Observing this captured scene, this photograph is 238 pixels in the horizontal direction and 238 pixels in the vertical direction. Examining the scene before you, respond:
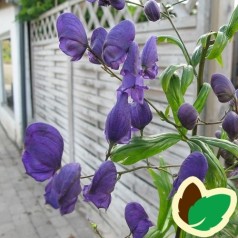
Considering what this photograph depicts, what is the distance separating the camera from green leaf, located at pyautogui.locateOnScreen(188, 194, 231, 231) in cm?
45

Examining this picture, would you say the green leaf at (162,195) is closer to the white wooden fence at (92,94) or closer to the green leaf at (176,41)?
the green leaf at (176,41)

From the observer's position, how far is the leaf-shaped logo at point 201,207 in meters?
0.45

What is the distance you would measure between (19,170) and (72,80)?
1475 mm

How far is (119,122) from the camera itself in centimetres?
55

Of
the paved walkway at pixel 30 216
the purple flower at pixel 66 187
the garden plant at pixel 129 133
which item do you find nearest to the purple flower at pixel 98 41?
the garden plant at pixel 129 133

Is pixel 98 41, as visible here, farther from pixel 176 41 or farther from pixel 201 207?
pixel 201 207

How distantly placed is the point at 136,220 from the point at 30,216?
7.75 feet

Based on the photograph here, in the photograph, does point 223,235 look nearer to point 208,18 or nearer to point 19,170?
point 208,18

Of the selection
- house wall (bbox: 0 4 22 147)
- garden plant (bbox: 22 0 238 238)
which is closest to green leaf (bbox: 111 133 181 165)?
garden plant (bbox: 22 0 238 238)

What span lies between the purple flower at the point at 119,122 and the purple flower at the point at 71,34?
0.12 metres

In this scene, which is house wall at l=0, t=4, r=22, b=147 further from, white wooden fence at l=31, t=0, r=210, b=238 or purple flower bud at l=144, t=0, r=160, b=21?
purple flower bud at l=144, t=0, r=160, b=21

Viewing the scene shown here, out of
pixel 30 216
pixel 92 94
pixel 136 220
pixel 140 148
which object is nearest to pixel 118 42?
pixel 140 148

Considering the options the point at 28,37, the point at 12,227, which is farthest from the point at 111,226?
the point at 28,37

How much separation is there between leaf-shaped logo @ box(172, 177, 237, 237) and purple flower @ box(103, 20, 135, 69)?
229mm
